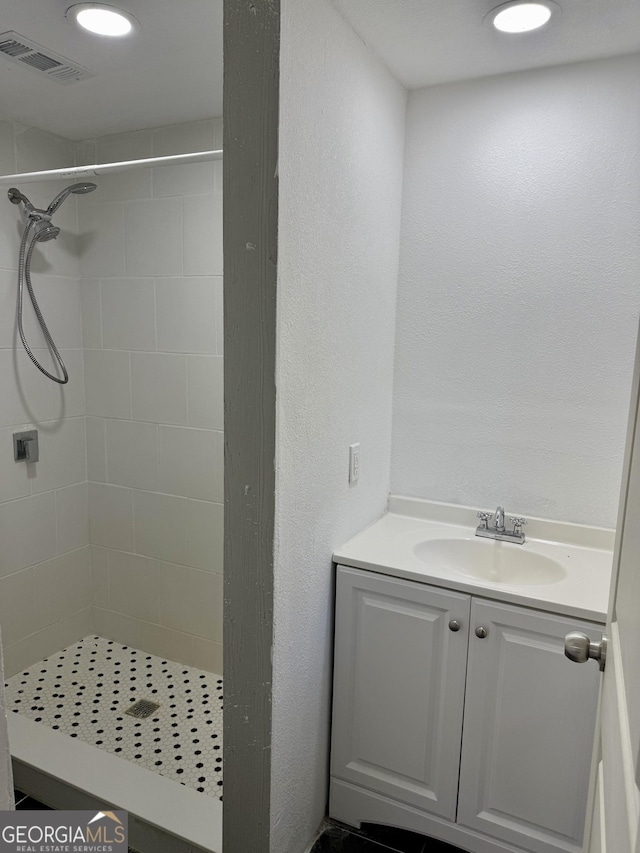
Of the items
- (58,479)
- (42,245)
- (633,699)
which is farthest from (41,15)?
(633,699)

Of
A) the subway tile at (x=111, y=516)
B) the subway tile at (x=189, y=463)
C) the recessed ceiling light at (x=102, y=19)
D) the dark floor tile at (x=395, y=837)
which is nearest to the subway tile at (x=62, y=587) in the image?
the subway tile at (x=111, y=516)

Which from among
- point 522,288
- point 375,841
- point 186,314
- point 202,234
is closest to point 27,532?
point 186,314

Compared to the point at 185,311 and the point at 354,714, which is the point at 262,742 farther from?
the point at 185,311

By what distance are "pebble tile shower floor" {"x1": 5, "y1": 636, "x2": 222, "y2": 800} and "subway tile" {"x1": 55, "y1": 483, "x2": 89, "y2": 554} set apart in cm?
45

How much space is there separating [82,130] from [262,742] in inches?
88.2

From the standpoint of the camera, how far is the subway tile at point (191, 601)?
250 centimetres

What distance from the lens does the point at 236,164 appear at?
130cm

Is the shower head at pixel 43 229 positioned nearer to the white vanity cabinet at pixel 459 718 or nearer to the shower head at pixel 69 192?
the shower head at pixel 69 192

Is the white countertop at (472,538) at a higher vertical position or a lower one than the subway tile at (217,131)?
lower

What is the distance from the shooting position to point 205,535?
8.14 feet

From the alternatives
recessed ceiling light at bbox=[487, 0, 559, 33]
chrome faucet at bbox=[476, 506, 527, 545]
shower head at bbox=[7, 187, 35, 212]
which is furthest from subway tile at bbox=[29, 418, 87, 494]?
recessed ceiling light at bbox=[487, 0, 559, 33]

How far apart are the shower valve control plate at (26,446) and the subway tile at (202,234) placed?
0.88 metres

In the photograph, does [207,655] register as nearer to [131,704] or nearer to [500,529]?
[131,704]

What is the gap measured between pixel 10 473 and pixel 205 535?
78 centimetres
